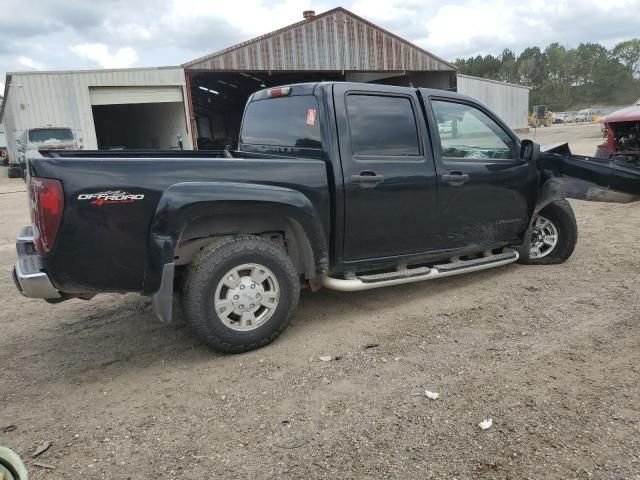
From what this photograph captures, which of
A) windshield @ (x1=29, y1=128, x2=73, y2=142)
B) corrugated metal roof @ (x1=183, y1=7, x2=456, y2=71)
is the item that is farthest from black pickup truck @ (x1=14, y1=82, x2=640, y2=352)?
corrugated metal roof @ (x1=183, y1=7, x2=456, y2=71)

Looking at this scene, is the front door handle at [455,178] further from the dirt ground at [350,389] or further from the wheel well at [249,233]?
the wheel well at [249,233]

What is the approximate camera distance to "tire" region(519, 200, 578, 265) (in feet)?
17.6

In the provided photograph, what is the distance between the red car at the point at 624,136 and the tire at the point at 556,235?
4.16 meters

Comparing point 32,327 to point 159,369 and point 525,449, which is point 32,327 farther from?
point 525,449

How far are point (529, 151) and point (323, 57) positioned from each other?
1875 cm

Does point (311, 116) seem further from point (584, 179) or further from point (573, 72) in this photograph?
point (573, 72)

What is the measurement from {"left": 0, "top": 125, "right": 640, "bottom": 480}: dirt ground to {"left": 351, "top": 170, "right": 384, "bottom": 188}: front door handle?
44.1 inches

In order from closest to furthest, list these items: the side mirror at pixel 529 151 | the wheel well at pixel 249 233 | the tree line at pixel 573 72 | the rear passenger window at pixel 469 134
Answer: the wheel well at pixel 249 233 < the rear passenger window at pixel 469 134 < the side mirror at pixel 529 151 < the tree line at pixel 573 72

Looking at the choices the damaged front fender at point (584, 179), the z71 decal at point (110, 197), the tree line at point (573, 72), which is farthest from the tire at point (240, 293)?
the tree line at point (573, 72)

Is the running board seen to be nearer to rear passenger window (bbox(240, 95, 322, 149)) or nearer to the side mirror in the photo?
the side mirror

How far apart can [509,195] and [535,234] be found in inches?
35.5

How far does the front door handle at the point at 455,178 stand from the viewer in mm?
4328

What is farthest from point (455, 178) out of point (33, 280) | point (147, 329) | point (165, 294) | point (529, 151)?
point (33, 280)

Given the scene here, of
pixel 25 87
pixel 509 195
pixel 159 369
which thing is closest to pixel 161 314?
pixel 159 369
